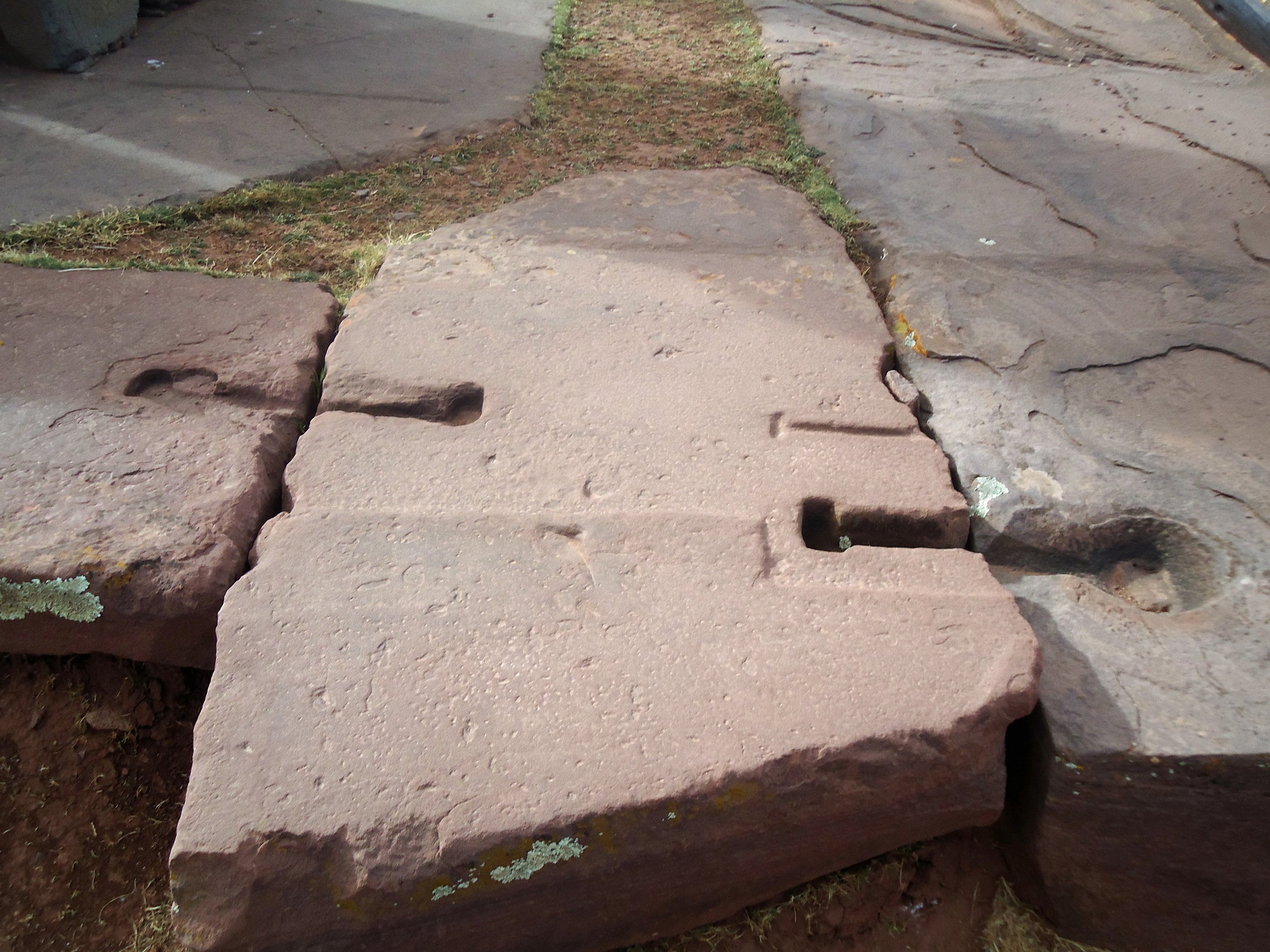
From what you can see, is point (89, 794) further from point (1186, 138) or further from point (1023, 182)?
point (1186, 138)

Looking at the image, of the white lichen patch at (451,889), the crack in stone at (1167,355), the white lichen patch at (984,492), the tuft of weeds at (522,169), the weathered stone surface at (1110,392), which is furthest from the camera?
the tuft of weeds at (522,169)

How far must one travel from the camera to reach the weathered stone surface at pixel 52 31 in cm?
312

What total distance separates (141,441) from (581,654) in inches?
36.6

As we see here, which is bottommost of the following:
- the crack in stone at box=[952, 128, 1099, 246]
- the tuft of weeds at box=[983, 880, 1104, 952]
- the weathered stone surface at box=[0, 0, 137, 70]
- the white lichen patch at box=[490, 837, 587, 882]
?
the tuft of weeds at box=[983, 880, 1104, 952]

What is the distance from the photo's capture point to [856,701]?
4.26 feet

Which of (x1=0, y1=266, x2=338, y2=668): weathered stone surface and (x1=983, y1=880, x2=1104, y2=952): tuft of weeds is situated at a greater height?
(x1=0, y1=266, x2=338, y2=668): weathered stone surface

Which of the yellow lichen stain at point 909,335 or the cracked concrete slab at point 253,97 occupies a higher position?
the yellow lichen stain at point 909,335

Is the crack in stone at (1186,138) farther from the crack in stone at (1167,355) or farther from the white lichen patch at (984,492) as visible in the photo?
the white lichen patch at (984,492)

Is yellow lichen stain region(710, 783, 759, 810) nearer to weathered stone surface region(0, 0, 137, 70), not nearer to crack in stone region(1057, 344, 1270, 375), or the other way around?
crack in stone region(1057, 344, 1270, 375)

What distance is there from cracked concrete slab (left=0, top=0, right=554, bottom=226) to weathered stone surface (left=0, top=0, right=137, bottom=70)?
0.06 m

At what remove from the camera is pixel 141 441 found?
1.62m

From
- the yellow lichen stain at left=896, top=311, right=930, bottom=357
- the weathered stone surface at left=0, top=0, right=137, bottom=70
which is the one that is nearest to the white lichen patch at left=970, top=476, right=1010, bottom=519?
the yellow lichen stain at left=896, top=311, right=930, bottom=357

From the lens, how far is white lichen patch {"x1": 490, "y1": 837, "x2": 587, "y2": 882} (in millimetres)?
1156

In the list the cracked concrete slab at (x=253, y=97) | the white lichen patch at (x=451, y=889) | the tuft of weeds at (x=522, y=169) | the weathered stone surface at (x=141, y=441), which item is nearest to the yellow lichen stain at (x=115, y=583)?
the weathered stone surface at (x=141, y=441)
